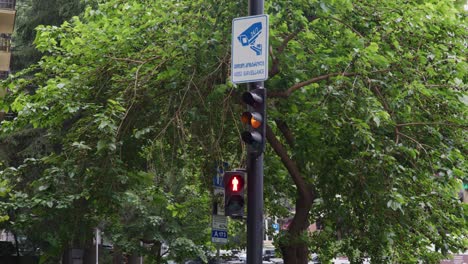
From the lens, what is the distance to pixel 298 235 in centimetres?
1561

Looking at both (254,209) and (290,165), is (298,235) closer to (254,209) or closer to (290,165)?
(290,165)

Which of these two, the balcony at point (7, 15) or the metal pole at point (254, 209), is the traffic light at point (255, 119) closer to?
the metal pole at point (254, 209)

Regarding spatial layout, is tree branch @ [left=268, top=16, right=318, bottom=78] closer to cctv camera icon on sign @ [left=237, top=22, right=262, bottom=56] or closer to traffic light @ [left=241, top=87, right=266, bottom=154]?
cctv camera icon on sign @ [left=237, top=22, right=262, bottom=56]

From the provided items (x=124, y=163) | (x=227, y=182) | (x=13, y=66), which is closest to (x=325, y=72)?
(x=227, y=182)

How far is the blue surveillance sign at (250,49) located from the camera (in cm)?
1123

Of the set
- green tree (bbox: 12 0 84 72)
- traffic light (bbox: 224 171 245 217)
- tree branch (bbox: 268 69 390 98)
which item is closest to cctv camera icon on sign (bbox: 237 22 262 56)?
traffic light (bbox: 224 171 245 217)

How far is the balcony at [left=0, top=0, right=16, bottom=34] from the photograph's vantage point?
3047 centimetres

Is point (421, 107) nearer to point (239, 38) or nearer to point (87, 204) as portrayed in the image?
point (239, 38)

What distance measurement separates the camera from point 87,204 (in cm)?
A: 1468

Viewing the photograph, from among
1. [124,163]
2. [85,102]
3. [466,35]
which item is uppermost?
[466,35]

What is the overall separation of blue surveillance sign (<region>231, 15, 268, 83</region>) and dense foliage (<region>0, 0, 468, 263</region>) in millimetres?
1133

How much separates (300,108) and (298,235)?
2.68 metres

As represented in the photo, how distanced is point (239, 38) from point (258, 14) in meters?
0.49

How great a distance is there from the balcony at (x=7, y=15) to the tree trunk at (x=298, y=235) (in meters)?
19.0
